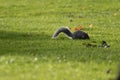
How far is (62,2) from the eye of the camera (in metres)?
57.2

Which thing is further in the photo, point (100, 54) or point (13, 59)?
point (100, 54)

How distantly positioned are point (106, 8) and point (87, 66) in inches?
1393

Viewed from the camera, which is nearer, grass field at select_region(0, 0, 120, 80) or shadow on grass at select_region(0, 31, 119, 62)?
grass field at select_region(0, 0, 120, 80)

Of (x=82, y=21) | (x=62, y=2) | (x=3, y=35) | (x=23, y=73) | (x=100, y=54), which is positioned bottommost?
(x=62, y=2)

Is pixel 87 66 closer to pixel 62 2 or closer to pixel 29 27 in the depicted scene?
pixel 29 27

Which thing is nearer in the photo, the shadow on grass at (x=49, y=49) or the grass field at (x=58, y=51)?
the grass field at (x=58, y=51)

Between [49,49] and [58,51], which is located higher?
[58,51]

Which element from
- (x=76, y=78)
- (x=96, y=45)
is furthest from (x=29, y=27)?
(x=76, y=78)

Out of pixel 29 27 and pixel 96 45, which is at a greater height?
pixel 96 45

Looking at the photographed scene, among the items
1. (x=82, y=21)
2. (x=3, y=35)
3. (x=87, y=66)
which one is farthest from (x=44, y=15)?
(x=87, y=66)

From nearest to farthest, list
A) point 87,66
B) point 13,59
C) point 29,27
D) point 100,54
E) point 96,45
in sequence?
point 87,66
point 13,59
point 100,54
point 96,45
point 29,27

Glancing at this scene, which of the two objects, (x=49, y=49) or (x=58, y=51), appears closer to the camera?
(x=58, y=51)

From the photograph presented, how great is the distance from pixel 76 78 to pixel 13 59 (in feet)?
13.5

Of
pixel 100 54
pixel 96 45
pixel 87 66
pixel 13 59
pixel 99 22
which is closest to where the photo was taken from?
pixel 87 66
